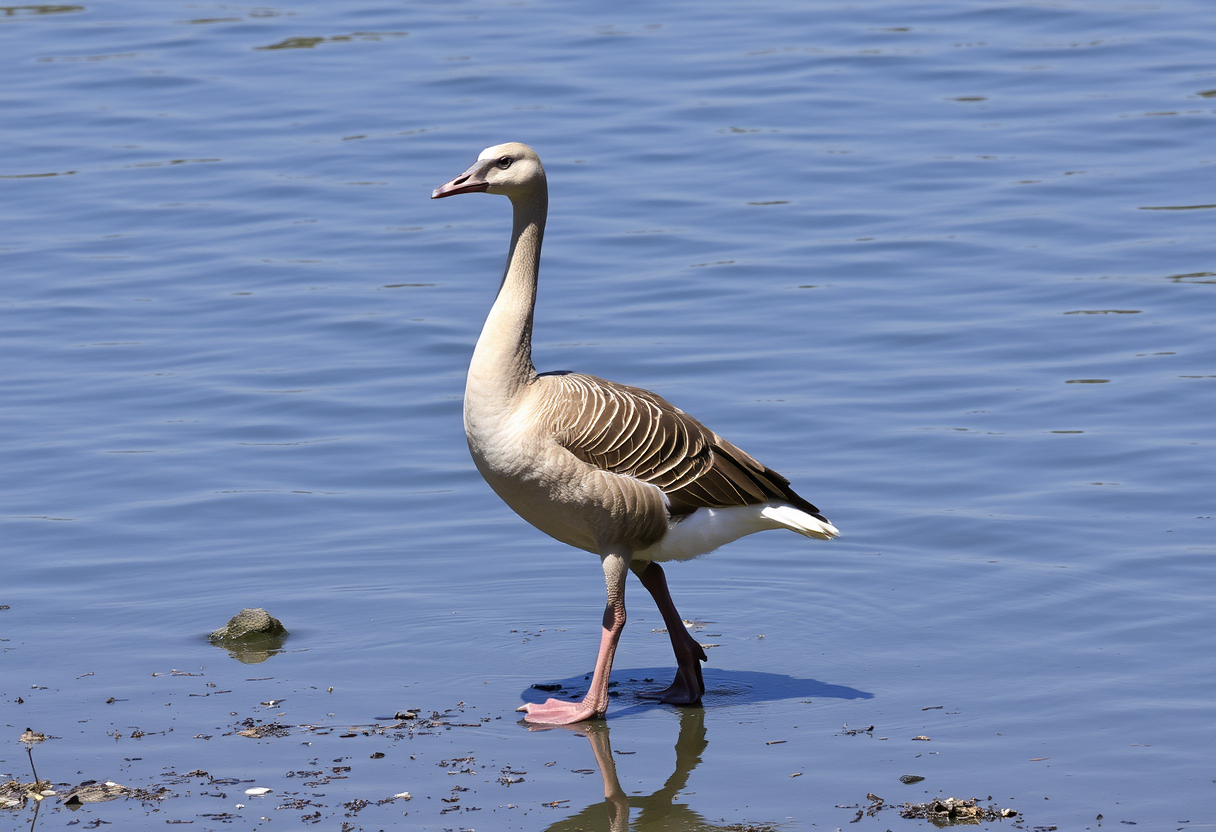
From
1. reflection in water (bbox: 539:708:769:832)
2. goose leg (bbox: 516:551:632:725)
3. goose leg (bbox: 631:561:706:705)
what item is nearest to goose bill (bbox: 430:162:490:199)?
goose leg (bbox: 516:551:632:725)

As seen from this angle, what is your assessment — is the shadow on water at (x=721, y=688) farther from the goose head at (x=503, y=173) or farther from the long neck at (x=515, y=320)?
the goose head at (x=503, y=173)

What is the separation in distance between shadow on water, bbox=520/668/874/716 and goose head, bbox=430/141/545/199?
8.50 ft

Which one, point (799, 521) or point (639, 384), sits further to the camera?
point (639, 384)

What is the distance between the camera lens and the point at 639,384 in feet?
45.8

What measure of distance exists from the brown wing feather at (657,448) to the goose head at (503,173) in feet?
3.27

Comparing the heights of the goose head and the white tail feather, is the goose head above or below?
above

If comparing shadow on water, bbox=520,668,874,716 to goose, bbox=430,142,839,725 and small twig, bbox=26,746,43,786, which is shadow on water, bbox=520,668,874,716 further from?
small twig, bbox=26,746,43,786

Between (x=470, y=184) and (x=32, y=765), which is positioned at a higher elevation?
(x=470, y=184)

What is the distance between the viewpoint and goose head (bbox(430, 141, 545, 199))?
809 cm

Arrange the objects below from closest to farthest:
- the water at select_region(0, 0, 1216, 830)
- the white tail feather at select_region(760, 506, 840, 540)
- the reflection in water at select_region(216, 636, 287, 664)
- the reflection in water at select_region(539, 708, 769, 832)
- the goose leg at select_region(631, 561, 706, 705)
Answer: the reflection in water at select_region(539, 708, 769, 832) → the water at select_region(0, 0, 1216, 830) → the goose leg at select_region(631, 561, 706, 705) → the white tail feather at select_region(760, 506, 840, 540) → the reflection in water at select_region(216, 636, 287, 664)

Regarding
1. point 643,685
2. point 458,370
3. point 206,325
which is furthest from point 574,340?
point 643,685

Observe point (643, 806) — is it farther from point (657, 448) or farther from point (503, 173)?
point (503, 173)

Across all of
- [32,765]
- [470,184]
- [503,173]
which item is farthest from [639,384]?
[32,765]

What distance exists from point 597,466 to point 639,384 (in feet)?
19.7
